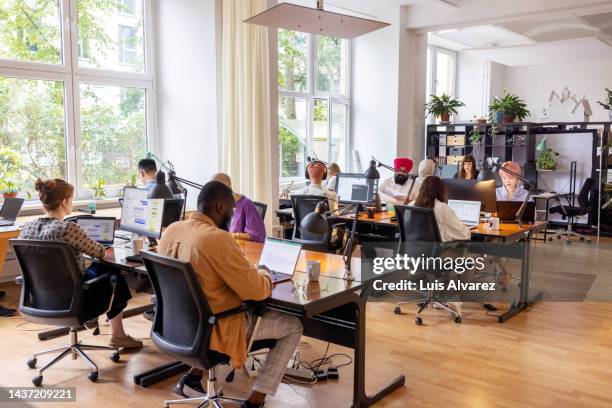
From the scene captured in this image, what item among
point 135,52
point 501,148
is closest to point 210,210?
point 135,52

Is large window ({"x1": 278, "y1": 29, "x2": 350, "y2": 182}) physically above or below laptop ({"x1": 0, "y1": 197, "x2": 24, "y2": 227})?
above

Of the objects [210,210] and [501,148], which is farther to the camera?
[501,148]

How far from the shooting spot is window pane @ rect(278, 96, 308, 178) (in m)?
8.05

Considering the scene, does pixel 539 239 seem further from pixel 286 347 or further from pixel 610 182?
pixel 286 347

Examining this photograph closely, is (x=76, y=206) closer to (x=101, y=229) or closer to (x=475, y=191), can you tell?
(x=101, y=229)

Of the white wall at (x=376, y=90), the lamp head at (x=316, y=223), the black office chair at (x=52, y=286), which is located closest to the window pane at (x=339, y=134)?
the white wall at (x=376, y=90)

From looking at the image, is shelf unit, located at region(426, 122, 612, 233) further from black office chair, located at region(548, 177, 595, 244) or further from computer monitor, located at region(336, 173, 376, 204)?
computer monitor, located at region(336, 173, 376, 204)

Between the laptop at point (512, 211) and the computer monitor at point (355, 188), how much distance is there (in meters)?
1.38

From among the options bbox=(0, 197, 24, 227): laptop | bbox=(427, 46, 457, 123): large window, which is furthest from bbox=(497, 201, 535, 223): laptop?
bbox=(427, 46, 457, 123): large window

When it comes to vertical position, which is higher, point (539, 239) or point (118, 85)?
point (118, 85)

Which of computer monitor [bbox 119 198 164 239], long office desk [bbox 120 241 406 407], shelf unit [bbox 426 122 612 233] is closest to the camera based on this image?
long office desk [bbox 120 241 406 407]

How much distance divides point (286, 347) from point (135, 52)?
16.2 ft

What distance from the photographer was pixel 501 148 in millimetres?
10227

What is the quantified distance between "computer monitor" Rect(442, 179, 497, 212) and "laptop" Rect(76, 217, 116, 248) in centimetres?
295
